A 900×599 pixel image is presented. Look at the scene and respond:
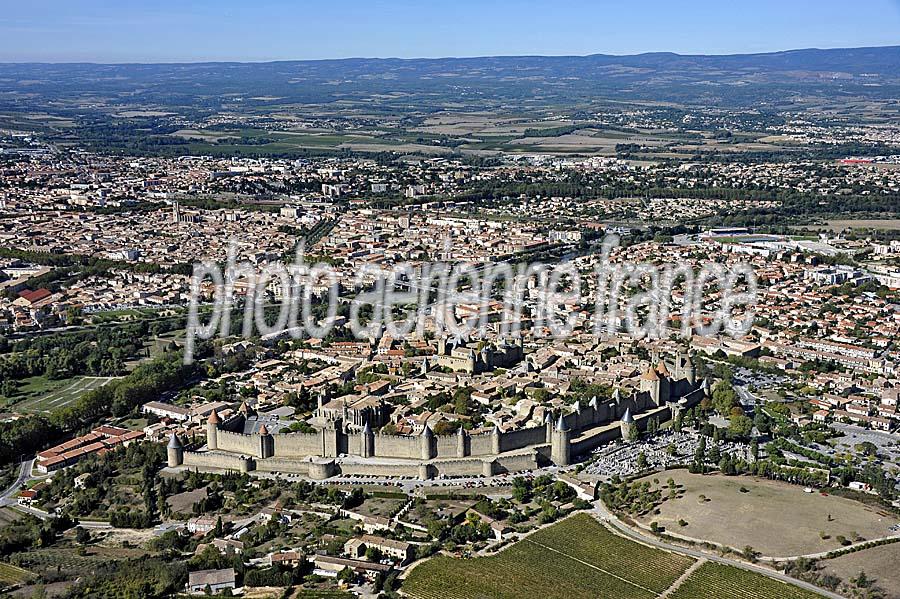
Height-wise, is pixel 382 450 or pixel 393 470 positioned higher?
pixel 382 450

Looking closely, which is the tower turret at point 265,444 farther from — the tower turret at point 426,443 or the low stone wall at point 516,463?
the low stone wall at point 516,463

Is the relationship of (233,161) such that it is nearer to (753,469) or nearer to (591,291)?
(591,291)

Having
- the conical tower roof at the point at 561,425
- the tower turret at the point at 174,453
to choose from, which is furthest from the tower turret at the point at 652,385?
the tower turret at the point at 174,453

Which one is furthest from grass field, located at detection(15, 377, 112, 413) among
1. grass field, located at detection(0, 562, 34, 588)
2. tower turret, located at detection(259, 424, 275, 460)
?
grass field, located at detection(0, 562, 34, 588)


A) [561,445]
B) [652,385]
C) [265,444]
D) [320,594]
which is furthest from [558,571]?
[652,385]

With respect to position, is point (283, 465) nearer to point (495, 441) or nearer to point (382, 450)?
point (382, 450)

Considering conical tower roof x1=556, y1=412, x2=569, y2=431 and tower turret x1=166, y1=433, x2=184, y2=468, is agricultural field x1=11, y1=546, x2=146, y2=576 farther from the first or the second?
conical tower roof x1=556, y1=412, x2=569, y2=431

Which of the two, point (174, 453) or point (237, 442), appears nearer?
point (174, 453)
